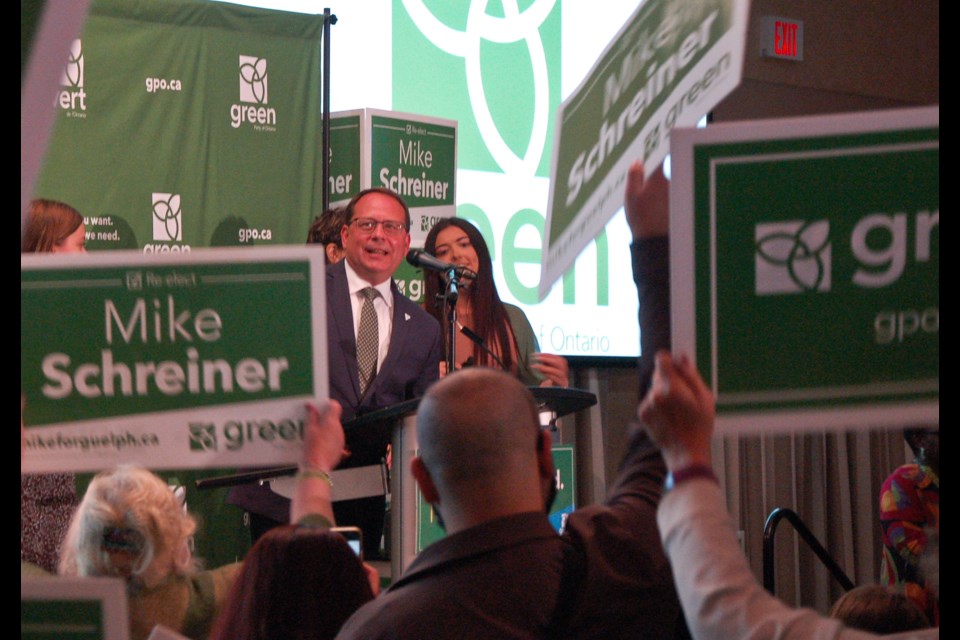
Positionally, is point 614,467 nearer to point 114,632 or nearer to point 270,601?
point 270,601

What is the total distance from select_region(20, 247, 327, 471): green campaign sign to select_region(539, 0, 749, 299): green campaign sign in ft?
1.37

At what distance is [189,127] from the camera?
18.0ft

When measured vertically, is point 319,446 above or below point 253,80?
below

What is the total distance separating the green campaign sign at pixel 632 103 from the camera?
1395 mm

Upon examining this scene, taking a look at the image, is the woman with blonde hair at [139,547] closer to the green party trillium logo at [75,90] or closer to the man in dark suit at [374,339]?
the man in dark suit at [374,339]

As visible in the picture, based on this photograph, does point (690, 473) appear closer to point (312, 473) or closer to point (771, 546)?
point (312, 473)

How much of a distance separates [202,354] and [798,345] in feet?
2.13

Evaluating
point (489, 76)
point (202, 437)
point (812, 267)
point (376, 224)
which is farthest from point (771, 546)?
point (489, 76)

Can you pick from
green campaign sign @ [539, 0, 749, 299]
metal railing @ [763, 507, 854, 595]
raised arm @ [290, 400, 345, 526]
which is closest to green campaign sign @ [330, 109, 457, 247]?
metal railing @ [763, 507, 854, 595]

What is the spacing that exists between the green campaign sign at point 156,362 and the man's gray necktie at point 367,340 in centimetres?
264

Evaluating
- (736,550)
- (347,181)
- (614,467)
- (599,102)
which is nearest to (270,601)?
(736,550)

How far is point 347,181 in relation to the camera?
588 cm

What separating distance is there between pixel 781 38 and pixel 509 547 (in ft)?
20.9

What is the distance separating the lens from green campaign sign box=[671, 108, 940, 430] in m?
1.22
